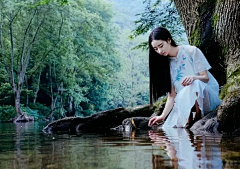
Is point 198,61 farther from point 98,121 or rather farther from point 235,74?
point 98,121

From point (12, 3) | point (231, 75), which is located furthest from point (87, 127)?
point (12, 3)

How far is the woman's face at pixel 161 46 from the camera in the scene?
11.8ft

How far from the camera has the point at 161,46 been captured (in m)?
3.62

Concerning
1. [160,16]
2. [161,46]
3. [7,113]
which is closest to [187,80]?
[161,46]

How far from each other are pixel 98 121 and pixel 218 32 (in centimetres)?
244

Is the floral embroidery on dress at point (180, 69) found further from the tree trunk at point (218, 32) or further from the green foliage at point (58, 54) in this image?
the green foliage at point (58, 54)

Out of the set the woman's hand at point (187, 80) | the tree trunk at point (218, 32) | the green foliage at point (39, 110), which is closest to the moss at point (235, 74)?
the tree trunk at point (218, 32)

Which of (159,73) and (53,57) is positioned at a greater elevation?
(53,57)

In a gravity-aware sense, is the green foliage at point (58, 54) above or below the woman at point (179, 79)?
above

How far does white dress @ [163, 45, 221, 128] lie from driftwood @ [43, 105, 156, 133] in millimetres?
1585

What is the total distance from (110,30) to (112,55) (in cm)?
274

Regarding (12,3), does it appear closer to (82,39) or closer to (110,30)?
(82,39)

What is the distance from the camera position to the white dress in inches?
142

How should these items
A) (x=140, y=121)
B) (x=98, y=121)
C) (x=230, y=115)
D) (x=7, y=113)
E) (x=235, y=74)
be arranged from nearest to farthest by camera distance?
(x=230, y=115) < (x=235, y=74) < (x=140, y=121) < (x=98, y=121) < (x=7, y=113)
